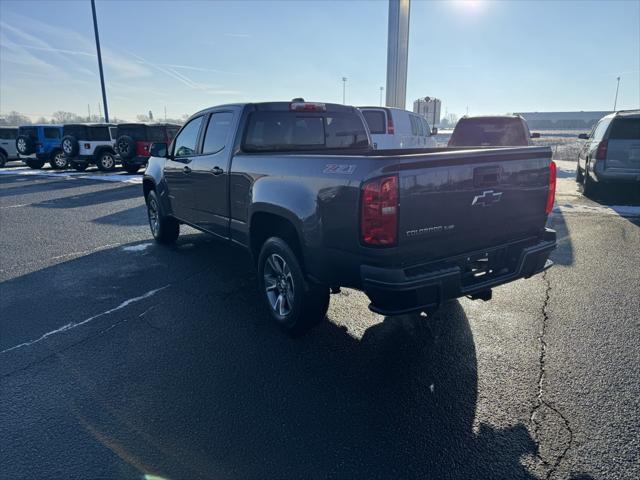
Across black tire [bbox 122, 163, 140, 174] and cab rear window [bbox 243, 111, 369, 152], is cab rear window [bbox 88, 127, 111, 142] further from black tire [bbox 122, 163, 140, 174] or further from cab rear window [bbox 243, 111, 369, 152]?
cab rear window [bbox 243, 111, 369, 152]

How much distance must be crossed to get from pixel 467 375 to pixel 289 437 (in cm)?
142

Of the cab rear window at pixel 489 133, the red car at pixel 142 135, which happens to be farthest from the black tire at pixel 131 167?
the cab rear window at pixel 489 133

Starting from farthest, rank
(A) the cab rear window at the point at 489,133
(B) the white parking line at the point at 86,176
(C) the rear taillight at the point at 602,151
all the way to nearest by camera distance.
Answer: (B) the white parking line at the point at 86,176
(A) the cab rear window at the point at 489,133
(C) the rear taillight at the point at 602,151

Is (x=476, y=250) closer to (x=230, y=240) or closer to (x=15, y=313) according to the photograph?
(x=230, y=240)

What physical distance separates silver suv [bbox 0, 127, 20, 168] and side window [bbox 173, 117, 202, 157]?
21228 millimetres

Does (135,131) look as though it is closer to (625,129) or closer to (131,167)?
(131,167)

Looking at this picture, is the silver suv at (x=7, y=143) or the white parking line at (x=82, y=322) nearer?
the white parking line at (x=82, y=322)

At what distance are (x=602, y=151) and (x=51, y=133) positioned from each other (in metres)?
21.1

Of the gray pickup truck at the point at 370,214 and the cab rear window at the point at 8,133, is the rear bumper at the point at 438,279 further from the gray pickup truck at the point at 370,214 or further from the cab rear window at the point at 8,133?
the cab rear window at the point at 8,133

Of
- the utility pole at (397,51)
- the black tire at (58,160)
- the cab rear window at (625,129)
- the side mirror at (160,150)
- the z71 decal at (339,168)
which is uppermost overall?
the utility pole at (397,51)

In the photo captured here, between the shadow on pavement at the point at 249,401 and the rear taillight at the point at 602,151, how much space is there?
304 inches

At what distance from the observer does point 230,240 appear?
4625 mm

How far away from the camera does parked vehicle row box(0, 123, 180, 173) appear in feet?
53.3

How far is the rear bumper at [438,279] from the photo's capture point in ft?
8.87
